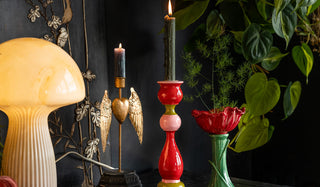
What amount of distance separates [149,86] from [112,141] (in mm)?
242

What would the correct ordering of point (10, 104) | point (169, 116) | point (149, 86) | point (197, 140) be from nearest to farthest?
point (10, 104)
point (169, 116)
point (149, 86)
point (197, 140)

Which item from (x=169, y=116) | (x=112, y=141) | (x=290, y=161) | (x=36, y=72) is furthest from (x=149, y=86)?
(x=290, y=161)

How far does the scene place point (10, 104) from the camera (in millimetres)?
724

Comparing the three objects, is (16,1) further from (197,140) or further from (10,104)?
(197,140)

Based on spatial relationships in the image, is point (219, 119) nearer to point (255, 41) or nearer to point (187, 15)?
point (255, 41)

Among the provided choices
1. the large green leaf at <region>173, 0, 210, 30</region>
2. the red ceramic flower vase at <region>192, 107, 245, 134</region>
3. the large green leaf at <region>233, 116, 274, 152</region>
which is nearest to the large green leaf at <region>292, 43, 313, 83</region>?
the large green leaf at <region>233, 116, 274, 152</region>

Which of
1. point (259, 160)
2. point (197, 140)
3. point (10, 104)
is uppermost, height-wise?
point (10, 104)

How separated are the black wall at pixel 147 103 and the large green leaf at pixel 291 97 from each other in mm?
290

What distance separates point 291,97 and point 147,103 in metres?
0.51

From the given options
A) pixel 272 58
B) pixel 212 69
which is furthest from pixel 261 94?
pixel 212 69

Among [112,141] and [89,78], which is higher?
[89,78]

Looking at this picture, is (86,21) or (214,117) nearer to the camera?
(214,117)

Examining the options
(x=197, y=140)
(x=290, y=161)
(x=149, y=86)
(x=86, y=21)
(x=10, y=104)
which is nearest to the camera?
(x=10, y=104)

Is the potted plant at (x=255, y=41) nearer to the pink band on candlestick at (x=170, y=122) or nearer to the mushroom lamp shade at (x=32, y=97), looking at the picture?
the pink band on candlestick at (x=170, y=122)
